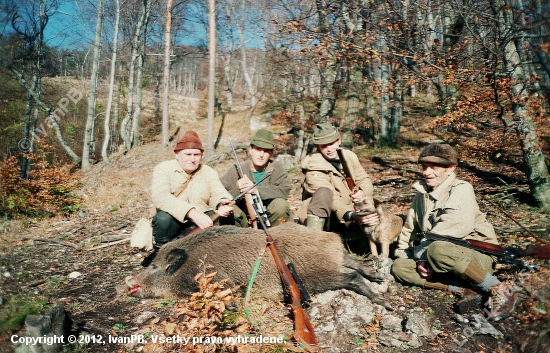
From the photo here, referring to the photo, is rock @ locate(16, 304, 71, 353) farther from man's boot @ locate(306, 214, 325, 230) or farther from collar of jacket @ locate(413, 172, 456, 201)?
collar of jacket @ locate(413, 172, 456, 201)

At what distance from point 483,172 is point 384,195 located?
329cm

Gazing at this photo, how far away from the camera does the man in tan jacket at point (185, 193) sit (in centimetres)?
426

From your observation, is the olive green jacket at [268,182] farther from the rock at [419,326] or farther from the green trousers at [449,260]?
the rock at [419,326]

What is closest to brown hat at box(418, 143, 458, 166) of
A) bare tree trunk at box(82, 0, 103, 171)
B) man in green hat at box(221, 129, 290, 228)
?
man in green hat at box(221, 129, 290, 228)

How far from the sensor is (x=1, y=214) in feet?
20.1

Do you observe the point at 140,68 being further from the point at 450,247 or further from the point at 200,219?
the point at 450,247

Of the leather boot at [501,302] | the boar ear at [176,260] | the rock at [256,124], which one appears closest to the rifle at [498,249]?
the leather boot at [501,302]

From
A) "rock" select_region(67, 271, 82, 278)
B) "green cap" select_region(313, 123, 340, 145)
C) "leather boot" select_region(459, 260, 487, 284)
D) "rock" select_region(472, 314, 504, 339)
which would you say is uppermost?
"green cap" select_region(313, 123, 340, 145)

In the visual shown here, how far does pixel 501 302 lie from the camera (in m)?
3.12

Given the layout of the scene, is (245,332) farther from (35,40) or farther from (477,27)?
(477,27)

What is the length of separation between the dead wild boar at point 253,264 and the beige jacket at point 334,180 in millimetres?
1059

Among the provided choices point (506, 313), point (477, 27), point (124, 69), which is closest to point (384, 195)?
point (477, 27)

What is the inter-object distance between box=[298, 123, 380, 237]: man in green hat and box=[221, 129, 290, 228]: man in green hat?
1.15ft

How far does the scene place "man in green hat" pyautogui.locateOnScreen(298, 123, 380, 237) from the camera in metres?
4.70
